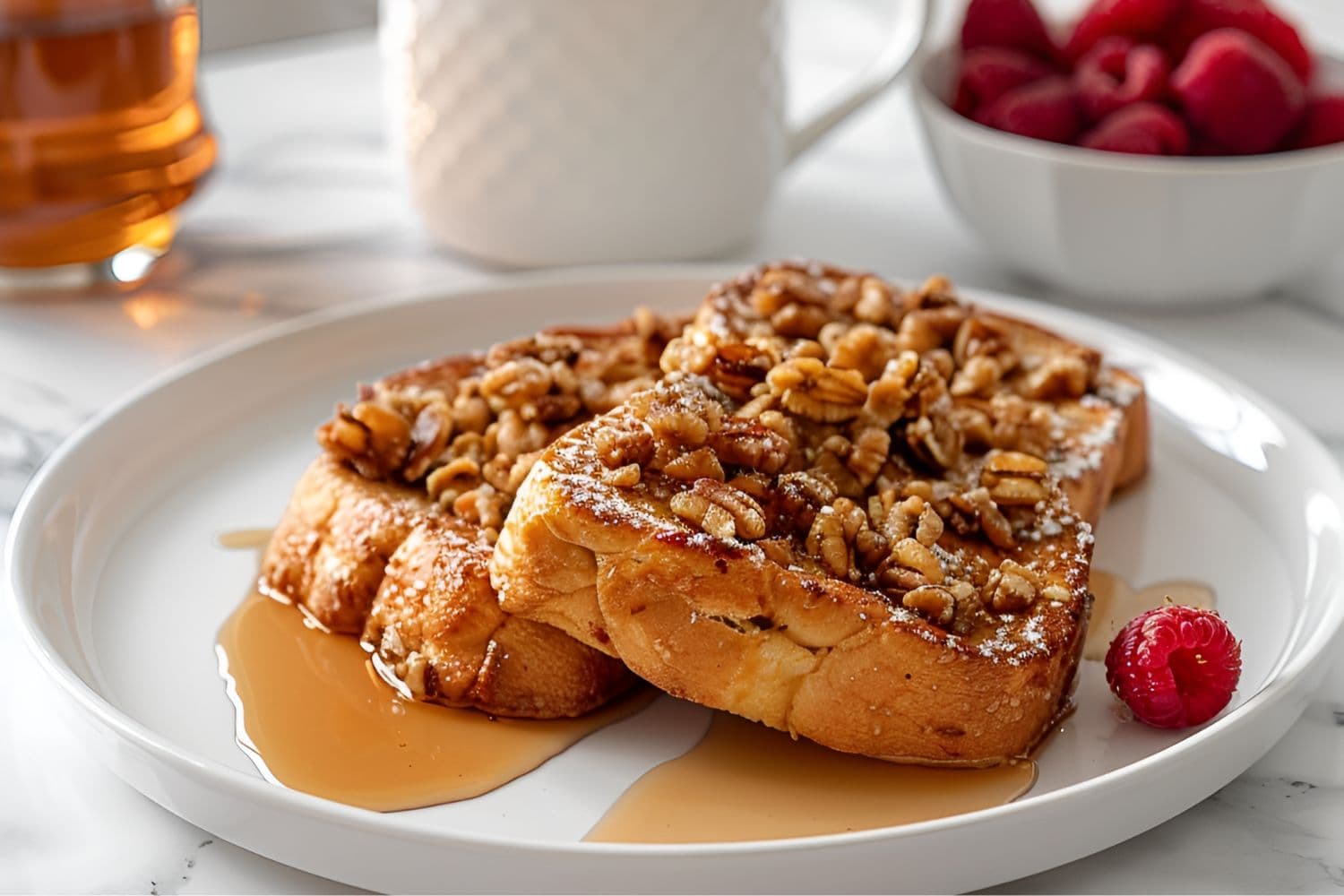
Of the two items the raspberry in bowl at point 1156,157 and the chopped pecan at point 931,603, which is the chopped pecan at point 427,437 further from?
the raspberry in bowl at point 1156,157

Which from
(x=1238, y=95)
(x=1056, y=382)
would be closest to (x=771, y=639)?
(x=1056, y=382)

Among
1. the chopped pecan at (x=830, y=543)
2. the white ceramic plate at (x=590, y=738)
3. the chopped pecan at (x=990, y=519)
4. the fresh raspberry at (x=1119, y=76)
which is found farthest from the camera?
the fresh raspberry at (x=1119, y=76)

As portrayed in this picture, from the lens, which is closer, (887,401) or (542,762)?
(542,762)

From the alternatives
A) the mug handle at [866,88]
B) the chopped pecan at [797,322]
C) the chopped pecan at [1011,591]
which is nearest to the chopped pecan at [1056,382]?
the chopped pecan at [797,322]

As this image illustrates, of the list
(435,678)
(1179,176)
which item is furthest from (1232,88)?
(435,678)

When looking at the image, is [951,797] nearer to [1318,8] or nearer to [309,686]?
[309,686]

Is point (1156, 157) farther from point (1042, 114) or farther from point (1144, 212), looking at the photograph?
point (1042, 114)

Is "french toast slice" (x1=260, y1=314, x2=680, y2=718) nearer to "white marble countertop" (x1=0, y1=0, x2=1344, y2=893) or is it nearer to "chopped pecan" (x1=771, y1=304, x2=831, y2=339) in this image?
"chopped pecan" (x1=771, y1=304, x2=831, y2=339)
